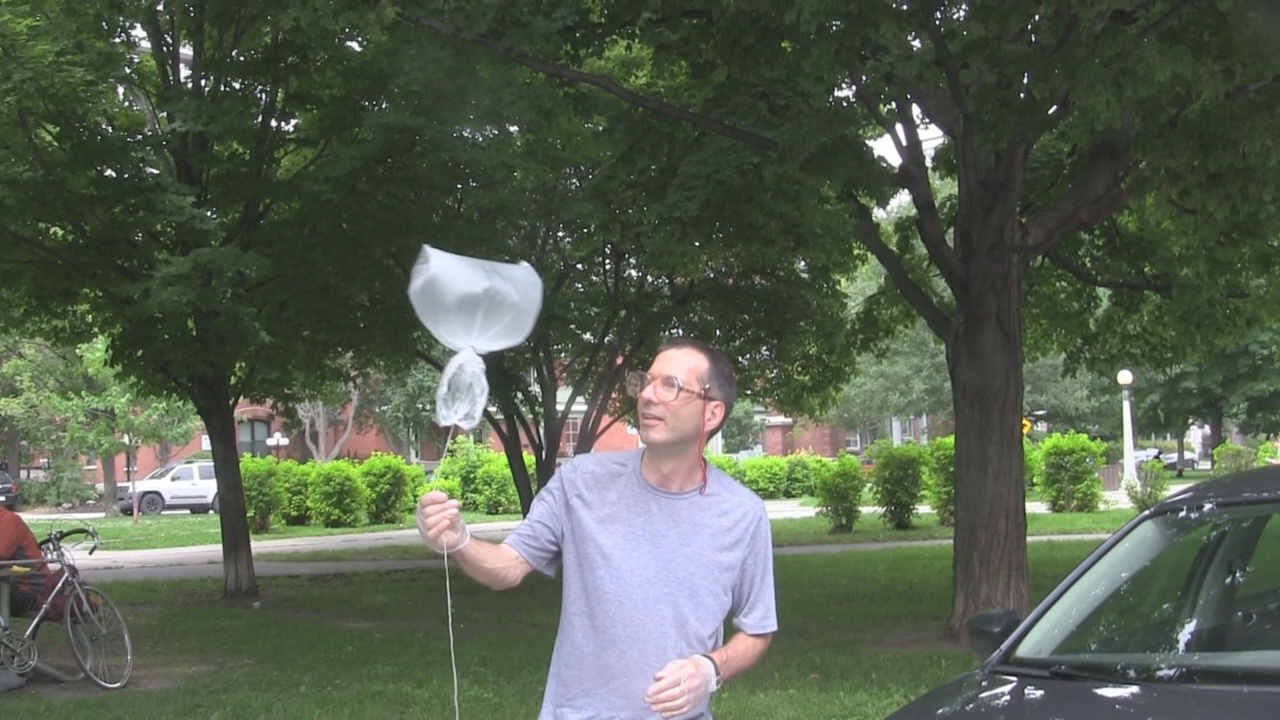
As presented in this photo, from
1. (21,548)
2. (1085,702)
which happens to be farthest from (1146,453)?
(1085,702)

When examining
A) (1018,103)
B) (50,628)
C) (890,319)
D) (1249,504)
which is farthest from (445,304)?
(890,319)

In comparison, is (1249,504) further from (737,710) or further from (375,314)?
(375,314)

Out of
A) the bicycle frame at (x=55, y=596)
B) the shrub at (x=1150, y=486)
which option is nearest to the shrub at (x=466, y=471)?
the shrub at (x=1150, y=486)

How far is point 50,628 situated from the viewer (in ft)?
43.0

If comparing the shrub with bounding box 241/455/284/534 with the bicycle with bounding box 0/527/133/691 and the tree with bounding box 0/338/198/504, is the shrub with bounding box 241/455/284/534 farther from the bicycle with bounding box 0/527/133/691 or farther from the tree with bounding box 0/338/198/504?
the bicycle with bounding box 0/527/133/691

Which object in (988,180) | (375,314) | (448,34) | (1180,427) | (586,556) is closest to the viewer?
(586,556)

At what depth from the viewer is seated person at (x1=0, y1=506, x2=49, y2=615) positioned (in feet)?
31.0

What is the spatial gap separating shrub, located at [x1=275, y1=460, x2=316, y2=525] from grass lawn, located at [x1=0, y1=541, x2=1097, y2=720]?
13618 millimetres

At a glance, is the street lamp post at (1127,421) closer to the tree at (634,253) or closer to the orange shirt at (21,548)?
the tree at (634,253)

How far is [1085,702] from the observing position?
3691 mm

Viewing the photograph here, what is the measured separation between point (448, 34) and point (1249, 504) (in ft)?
23.1

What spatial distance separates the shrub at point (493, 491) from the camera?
3650 cm

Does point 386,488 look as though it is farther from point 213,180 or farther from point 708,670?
point 708,670

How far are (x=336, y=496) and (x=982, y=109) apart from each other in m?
24.9
